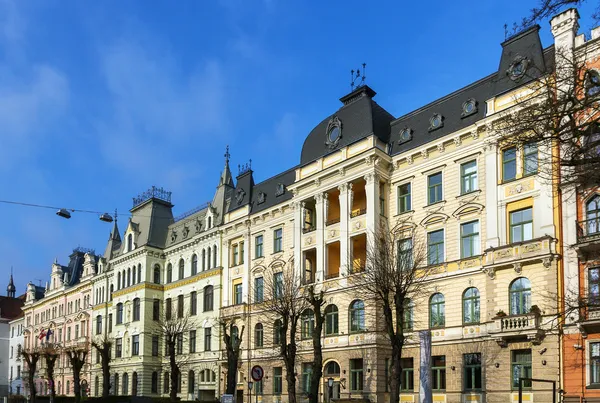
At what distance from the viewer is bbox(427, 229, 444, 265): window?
3875 cm

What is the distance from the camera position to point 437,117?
132ft

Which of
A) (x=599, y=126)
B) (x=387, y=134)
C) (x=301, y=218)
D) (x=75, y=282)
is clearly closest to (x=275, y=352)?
(x=301, y=218)

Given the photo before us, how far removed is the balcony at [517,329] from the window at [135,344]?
38382mm

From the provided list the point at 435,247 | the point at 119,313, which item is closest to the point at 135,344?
the point at 119,313

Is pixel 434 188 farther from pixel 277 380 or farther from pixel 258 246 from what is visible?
pixel 277 380

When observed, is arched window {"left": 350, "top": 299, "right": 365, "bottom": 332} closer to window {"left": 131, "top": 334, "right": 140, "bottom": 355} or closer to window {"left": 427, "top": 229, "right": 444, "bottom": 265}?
window {"left": 427, "top": 229, "right": 444, "bottom": 265}

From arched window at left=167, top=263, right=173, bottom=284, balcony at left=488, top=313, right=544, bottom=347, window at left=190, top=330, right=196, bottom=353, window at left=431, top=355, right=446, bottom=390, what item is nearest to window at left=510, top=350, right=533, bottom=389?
balcony at left=488, top=313, right=544, bottom=347

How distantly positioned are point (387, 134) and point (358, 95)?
3978 millimetres

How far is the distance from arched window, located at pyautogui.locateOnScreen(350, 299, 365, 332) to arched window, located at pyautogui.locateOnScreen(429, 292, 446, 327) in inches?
173

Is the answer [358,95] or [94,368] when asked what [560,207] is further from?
[94,368]

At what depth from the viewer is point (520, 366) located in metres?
33.3

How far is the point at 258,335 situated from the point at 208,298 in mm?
8108

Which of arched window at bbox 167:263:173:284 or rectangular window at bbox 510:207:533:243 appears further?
arched window at bbox 167:263:173:284

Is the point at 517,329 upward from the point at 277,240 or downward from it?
downward
